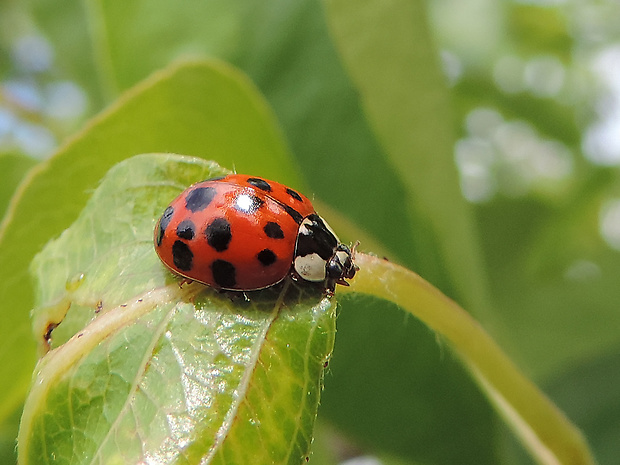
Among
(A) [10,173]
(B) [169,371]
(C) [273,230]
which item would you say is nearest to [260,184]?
(C) [273,230]

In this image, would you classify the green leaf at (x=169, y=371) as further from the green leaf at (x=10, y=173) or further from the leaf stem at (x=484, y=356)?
the green leaf at (x=10, y=173)

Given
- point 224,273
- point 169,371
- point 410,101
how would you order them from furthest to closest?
1. point 410,101
2. point 224,273
3. point 169,371

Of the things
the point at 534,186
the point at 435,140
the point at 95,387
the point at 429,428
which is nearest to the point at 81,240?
the point at 95,387

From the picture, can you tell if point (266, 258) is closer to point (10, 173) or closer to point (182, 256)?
point (182, 256)

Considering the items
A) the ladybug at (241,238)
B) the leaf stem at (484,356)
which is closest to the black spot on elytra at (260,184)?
the ladybug at (241,238)

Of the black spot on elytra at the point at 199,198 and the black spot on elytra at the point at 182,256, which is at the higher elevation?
the black spot on elytra at the point at 199,198

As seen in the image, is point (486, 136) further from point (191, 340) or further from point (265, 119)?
point (191, 340)

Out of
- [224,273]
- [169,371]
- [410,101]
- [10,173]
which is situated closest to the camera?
[169,371]
